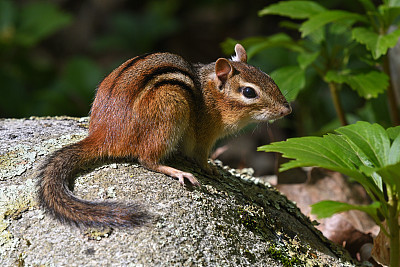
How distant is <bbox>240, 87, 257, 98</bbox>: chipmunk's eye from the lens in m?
3.11

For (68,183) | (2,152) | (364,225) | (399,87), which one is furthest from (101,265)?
(399,87)

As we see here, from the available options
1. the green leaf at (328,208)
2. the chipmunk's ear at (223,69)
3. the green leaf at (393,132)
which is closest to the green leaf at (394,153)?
the green leaf at (393,132)

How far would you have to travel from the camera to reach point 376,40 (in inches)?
139

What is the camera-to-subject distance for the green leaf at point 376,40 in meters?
3.40

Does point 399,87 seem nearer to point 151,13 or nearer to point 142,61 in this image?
point 142,61

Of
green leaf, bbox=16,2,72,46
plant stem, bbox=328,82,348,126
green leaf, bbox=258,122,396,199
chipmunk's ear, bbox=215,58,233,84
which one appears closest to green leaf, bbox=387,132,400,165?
green leaf, bbox=258,122,396,199

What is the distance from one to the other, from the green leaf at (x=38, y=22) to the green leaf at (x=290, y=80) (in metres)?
3.38

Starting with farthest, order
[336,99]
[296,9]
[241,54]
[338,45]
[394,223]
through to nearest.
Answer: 1. [336,99]
2. [338,45]
3. [296,9]
4. [241,54]
5. [394,223]

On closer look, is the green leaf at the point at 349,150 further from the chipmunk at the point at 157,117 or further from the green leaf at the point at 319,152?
the chipmunk at the point at 157,117

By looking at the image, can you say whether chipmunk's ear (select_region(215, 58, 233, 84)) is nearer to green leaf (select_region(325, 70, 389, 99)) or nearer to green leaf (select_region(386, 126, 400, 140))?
green leaf (select_region(325, 70, 389, 99))

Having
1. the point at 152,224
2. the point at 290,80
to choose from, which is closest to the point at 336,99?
the point at 290,80

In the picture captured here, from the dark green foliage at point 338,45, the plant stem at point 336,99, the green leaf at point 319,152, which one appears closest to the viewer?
the green leaf at point 319,152

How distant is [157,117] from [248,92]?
0.75 metres

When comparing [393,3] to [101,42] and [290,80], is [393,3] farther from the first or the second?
[101,42]
